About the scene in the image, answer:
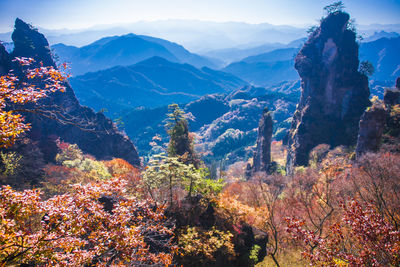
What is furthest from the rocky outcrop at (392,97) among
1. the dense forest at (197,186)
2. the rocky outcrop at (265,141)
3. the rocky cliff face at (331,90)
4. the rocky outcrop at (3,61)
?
the rocky outcrop at (3,61)

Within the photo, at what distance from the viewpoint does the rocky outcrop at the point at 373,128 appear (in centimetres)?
2814

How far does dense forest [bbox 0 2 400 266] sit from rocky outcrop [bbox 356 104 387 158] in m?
0.15

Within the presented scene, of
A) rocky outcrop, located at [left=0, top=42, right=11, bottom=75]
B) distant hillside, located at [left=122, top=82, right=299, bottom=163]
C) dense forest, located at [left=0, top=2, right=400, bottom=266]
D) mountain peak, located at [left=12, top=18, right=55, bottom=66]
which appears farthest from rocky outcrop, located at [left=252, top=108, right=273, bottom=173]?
distant hillside, located at [left=122, top=82, right=299, bottom=163]

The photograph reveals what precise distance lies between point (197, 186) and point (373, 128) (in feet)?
97.0

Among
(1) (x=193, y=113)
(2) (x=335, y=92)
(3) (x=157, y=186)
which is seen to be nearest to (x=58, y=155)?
(3) (x=157, y=186)

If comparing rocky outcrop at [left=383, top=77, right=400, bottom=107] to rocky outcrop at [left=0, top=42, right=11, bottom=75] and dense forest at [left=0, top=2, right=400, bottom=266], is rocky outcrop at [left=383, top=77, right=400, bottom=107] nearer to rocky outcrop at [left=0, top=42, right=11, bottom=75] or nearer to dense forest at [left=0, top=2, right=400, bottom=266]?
dense forest at [left=0, top=2, right=400, bottom=266]

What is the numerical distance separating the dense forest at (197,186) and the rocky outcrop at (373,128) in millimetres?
153

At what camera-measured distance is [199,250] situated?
913cm

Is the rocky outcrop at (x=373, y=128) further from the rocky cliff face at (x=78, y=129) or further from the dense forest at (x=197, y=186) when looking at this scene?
the rocky cliff face at (x=78, y=129)

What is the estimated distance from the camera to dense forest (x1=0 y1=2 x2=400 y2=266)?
4.82 meters

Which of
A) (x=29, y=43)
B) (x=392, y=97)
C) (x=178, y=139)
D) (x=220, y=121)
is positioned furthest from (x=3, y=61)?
(x=220, y=121)

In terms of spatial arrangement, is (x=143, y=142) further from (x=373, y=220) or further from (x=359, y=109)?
(x=373, y=220)

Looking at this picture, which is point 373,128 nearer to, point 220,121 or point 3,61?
point 3,61

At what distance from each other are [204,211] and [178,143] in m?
14.5
